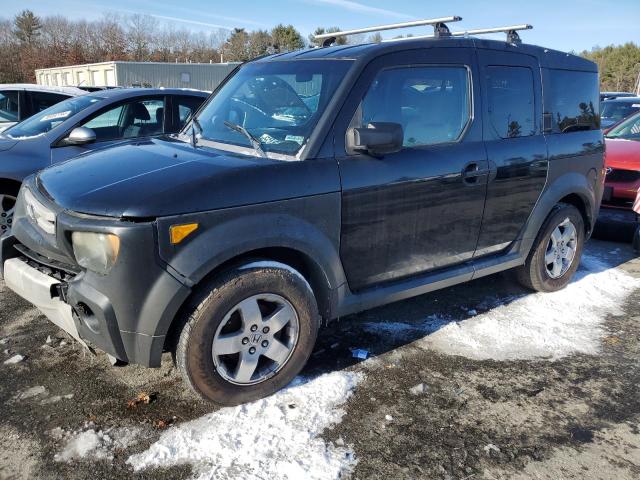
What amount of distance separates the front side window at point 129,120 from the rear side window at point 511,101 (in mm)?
3611

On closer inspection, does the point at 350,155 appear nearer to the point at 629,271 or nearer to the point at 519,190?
the point at 519,190

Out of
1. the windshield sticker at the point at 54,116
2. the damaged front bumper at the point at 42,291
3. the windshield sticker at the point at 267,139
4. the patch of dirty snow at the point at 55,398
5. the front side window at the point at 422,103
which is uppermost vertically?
the front side window at the point at 422,103

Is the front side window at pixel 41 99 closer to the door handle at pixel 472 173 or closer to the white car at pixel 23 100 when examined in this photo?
the white car at pixel 23 100

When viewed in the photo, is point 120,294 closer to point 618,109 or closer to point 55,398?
point 55,398

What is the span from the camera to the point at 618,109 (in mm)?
12586

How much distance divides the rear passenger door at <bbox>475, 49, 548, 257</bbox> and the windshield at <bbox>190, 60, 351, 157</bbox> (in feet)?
4.13

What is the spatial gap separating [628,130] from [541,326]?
15.8ft

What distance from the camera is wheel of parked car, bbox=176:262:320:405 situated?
2713 mm

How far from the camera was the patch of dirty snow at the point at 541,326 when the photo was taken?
3.76 meters

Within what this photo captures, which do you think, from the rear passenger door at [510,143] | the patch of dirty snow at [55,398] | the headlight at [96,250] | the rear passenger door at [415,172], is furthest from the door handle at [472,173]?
the patch of dirty snow at [55,398]

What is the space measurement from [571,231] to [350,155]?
271 cm

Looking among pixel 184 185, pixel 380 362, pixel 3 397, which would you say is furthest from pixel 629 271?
pixel 3 397

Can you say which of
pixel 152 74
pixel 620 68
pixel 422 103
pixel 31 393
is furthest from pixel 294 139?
pixel 620 68

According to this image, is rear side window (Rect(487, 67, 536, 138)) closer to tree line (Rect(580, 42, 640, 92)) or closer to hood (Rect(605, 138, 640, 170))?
hood (Rect(605, 138, 640, 170))
